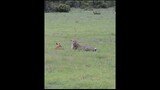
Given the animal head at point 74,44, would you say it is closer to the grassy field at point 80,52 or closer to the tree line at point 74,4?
the grassy field at point 80,52

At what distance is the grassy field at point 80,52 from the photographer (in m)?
1.54

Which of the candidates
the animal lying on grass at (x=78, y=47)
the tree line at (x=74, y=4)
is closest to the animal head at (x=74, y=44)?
the animal lying on grass at (x=78, y=47)

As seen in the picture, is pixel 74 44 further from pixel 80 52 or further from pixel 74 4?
pixel 74 4

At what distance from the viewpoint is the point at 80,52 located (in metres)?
1.63

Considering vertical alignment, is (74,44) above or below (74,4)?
below

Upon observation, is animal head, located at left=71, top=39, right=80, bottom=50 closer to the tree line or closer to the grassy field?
the grassy field

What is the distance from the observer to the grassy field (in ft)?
5.07

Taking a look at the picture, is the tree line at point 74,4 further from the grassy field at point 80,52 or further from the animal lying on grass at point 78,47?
the animal lying on grass at point 78,47

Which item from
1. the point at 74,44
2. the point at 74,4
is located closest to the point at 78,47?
the point at 74,44

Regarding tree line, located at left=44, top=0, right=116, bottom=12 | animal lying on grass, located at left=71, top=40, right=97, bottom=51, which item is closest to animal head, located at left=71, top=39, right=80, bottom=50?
animal lying on grass, located at left=71, top=40, right=97, bottom=51

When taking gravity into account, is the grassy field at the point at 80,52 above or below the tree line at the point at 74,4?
below

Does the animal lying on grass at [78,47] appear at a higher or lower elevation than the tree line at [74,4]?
lower
